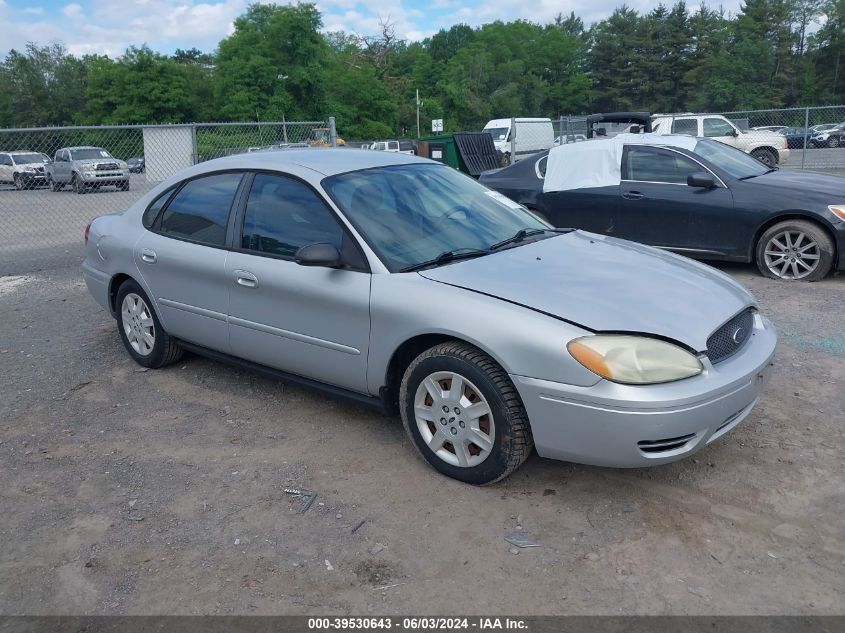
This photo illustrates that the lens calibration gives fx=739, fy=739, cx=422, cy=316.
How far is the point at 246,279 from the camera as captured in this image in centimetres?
438

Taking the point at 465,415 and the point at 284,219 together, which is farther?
the point at 284,219

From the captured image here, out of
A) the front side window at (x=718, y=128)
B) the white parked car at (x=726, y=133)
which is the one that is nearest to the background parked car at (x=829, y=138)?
the white parked car at (x=726, y=133)

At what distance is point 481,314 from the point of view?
3.38 metres

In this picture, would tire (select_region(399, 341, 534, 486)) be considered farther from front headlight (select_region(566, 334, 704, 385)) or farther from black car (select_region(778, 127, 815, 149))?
black car (select_region(778, 127, 815, 149))

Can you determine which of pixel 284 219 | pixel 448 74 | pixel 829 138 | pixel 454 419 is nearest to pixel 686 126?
pixel 829 138

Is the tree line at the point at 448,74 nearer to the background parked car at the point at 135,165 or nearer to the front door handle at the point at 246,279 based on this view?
the background parked car at the point at 135,165

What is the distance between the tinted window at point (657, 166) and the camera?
790cm

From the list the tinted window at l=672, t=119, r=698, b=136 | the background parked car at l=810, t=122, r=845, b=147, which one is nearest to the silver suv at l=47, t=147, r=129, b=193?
the tinted window at l=672, t=119, r=698, b=136

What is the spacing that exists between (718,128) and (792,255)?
1437 centimetres

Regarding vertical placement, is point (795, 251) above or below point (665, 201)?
below

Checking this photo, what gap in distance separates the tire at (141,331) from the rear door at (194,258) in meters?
0.17

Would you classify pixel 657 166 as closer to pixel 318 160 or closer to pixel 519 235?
pixel 519 235

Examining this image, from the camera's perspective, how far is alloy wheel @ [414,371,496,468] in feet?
11.2

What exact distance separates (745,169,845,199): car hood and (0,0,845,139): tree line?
4545 cm
